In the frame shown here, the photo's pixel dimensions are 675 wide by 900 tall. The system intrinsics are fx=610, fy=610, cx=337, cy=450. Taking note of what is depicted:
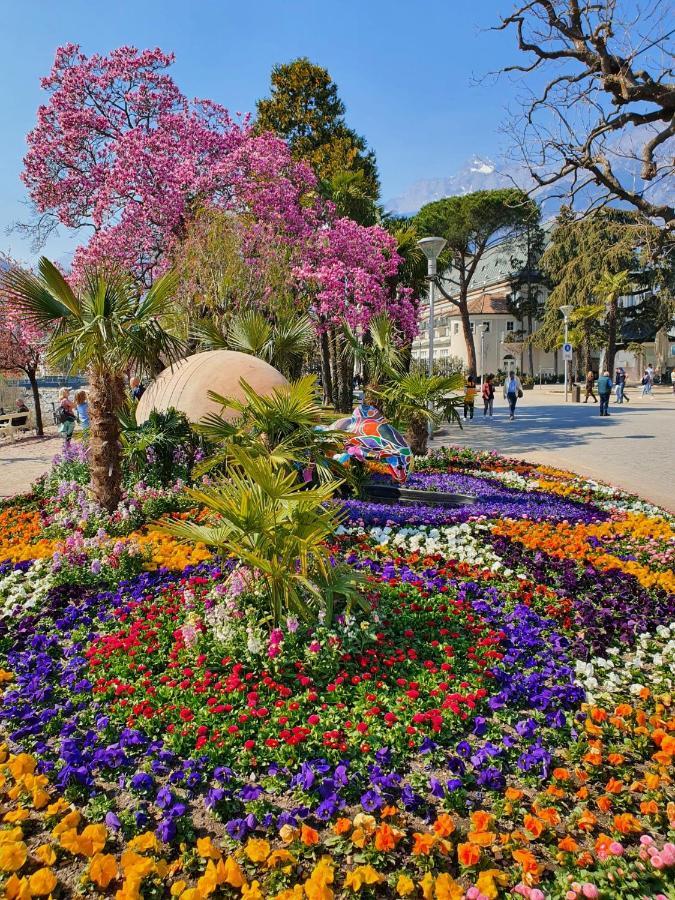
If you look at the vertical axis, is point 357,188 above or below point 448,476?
above

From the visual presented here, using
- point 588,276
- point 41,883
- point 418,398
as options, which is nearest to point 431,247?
point 418,398

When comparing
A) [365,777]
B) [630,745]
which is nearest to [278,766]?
[365,777]

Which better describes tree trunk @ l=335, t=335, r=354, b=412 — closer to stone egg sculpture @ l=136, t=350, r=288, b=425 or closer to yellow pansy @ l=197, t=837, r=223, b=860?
stone egg sculpture @ l=136, t=350, r=288, b=425

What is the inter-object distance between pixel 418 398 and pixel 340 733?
7.61 meters

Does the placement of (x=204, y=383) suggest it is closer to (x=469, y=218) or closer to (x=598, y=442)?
(x=598, y=442)

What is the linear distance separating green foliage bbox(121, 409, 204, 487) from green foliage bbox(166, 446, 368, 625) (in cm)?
386

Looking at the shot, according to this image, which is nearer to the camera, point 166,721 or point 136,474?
point 166,721

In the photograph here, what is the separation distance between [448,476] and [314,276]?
24.9ft

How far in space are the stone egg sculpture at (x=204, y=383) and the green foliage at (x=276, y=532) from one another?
4.63m

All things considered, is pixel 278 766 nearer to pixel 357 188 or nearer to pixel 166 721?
pixel 166 721

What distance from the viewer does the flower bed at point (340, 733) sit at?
7.36 feet

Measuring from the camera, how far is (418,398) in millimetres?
10102

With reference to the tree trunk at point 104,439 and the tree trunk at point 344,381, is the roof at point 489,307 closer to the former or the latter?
the tree trunk at point 344,381

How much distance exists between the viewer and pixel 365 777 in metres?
2.68
